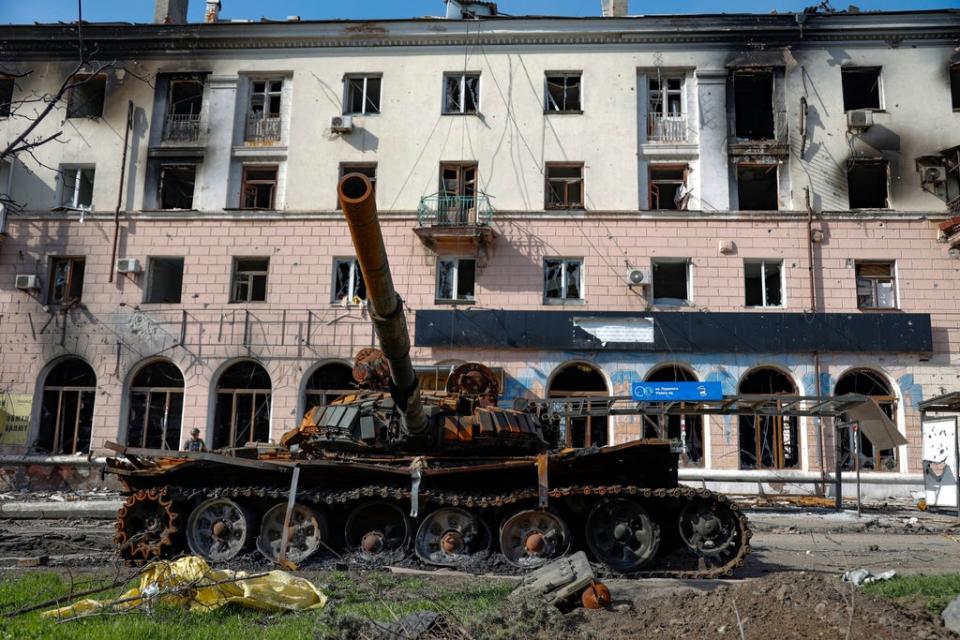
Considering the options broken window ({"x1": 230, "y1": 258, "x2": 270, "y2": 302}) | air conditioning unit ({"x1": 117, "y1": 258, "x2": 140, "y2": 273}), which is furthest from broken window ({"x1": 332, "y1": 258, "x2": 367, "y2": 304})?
air conditioning unit ({"x1": 117, "y1": 258, "x2": 140, "y2": 273})

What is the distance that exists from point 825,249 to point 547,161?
7790 mm

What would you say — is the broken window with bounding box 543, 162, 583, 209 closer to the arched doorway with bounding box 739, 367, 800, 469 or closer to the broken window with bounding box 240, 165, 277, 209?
the arched doorway with bounding box 739, 367, 800, 469

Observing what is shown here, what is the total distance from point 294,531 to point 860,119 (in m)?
18.5

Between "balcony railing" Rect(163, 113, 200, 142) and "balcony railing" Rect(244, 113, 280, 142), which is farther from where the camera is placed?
"balcony railing" Rect(163, 113, 200, 142)

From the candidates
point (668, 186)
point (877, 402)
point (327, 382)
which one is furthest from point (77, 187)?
point (877, 402)

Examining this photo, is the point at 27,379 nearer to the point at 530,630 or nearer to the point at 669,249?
the point at 669,249

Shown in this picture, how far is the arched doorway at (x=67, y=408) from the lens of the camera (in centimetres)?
2227

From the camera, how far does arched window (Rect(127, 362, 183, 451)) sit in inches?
870

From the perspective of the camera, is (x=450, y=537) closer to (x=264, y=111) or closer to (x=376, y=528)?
(x=376, y=528)

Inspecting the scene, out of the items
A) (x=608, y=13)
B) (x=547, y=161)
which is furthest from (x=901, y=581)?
(x=608, y=13)

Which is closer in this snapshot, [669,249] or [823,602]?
[823,602]

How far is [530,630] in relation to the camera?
255 inches

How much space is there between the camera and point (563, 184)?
74.3ft

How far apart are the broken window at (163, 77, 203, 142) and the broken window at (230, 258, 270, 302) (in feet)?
13.4
